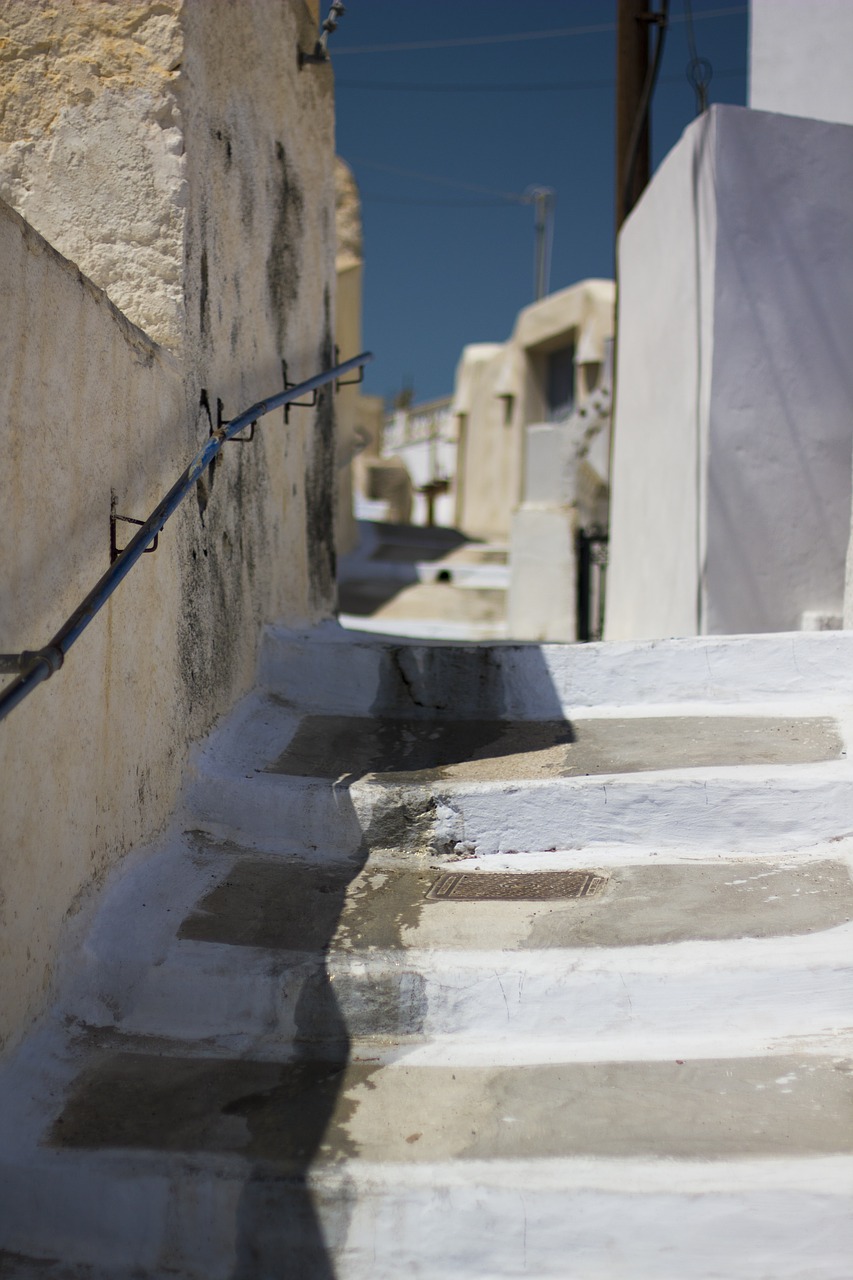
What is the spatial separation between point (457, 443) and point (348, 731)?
25166mm

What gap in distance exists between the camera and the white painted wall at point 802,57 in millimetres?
7148

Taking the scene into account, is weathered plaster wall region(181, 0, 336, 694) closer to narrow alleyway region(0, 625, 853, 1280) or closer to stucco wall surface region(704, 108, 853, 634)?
narrow alleyway region(0, 625, 853, 1280)

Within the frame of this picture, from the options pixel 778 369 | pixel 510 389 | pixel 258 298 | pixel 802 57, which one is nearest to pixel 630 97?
pixel 802 57

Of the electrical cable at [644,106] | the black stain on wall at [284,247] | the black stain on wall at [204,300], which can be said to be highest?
the electrical cable at [644,106]

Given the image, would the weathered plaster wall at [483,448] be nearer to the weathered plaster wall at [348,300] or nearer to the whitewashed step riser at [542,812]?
the weathered plaster wall at [348,300]

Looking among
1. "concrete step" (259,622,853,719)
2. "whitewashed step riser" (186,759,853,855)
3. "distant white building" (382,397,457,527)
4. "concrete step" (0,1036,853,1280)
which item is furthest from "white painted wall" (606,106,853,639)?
"distant white building" (382,397,457,527)

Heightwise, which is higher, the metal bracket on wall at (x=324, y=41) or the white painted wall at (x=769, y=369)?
the metal bracket on wall at (x=324, y=41)

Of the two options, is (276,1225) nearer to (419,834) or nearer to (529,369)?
(419,834)

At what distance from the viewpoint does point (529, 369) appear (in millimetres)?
24109

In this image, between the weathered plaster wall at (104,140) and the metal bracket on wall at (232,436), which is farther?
the metal bracket on wall at (232,436)

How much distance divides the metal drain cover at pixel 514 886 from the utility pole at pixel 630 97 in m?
6.32

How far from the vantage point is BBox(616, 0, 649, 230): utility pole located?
26.7 ft

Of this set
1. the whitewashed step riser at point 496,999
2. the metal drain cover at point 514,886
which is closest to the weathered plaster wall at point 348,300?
the metal drain cover at point 514,886

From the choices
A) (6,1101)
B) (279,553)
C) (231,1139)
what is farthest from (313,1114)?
(279,553)
